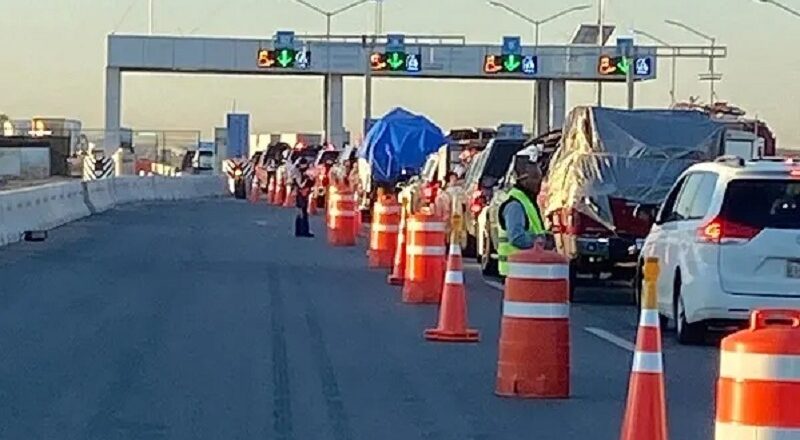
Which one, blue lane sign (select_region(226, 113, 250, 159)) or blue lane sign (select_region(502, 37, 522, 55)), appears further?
blue lane sign (select_region(226, 113, 250, 159))

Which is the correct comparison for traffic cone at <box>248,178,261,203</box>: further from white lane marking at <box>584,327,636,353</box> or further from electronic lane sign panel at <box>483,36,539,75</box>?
white lane marking at <box>584,327,636,353</box>

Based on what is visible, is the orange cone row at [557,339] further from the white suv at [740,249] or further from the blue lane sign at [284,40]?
the blue lane sign at [284,40]

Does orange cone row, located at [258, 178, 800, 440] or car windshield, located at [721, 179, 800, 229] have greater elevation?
car windshield, located at [721, 179, 800, 229]

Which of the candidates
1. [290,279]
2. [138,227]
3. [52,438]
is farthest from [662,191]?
[138,227]

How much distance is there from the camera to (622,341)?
1836cm

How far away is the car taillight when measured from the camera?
1745 centimetres

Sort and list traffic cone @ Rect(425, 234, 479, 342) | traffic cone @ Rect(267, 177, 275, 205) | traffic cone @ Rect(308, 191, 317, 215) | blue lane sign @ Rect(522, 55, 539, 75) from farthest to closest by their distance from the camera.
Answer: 1. blue lane sign @ Rect(522, 55, 539, 75)
2. traffic cone @ Rect(267, 177, 275, 205)
3. traffic cone @ Rect(308, 191, 317, 215)
4. traffic cone @ Rect(425, 234, 479, 342)

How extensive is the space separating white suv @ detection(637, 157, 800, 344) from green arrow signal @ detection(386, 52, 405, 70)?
5504cm

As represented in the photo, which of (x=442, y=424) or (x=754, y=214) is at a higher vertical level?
(x=754, y=214)

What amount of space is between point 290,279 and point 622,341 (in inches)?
322

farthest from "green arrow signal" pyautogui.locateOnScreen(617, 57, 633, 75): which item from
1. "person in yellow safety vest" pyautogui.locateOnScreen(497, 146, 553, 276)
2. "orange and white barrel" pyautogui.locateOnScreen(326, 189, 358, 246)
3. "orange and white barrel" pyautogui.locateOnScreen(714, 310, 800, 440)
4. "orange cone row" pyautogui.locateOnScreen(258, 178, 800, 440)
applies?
"orange and white barrel" pyautogui.locateOnScreen(714, 310, 800, 440)

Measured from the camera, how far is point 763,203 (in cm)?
1758

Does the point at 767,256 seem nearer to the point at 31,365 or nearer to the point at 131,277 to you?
the point at 31,365

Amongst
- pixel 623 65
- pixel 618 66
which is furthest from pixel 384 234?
pixel 618 66
